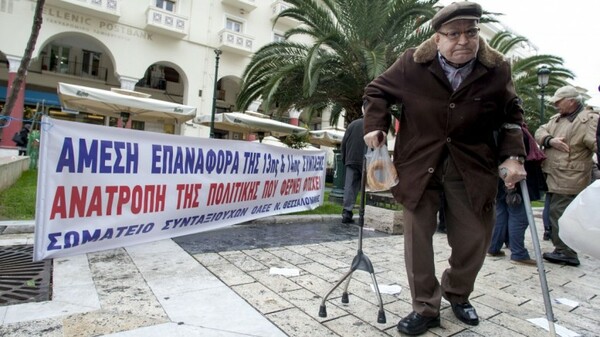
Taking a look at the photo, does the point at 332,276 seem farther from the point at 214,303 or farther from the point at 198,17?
the point at 198,17

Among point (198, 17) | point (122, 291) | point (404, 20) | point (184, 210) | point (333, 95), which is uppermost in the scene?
point (198, 17)

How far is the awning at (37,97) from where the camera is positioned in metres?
20.7

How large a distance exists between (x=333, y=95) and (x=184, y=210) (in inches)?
282

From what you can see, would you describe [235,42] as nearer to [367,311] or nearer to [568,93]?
[568,93]

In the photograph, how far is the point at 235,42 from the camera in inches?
860

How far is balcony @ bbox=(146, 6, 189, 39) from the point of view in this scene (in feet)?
62.9

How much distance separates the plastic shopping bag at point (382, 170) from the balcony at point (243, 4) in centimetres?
2253

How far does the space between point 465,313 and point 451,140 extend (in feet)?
3.86

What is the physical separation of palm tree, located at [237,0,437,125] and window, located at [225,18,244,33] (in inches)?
540

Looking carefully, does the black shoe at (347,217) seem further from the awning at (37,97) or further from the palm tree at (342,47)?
the awning at (37,97)

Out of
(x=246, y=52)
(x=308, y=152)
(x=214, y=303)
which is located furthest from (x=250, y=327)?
(x=246, y=52)

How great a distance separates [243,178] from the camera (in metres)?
4.91

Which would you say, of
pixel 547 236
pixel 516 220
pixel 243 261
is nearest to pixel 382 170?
pixel 243 261

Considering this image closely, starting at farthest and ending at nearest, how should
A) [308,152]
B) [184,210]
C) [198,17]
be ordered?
1. [198,17]
2. [308,152]
3. [184,210]
